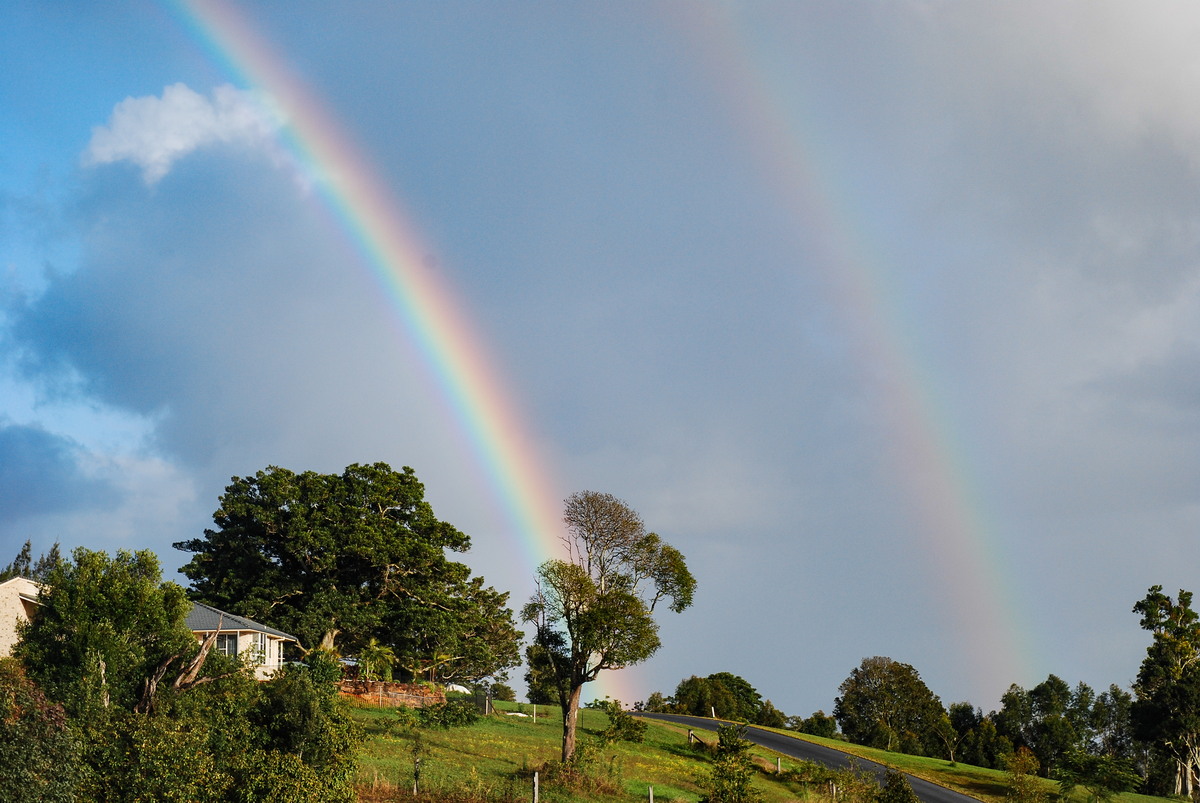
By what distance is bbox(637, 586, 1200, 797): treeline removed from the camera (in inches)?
2499

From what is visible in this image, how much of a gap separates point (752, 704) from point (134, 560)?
3566 inches

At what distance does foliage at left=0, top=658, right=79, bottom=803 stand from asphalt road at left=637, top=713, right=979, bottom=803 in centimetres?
3292

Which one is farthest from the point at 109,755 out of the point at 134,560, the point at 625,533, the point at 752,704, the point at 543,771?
the point at 752,704

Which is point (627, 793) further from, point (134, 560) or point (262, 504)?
point (262, 504)

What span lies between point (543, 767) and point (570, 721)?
6594 mm

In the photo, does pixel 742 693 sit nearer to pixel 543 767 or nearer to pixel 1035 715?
pixel 1035 715

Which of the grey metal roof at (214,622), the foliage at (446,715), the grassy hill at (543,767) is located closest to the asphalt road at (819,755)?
the grassy hill at (543,767)

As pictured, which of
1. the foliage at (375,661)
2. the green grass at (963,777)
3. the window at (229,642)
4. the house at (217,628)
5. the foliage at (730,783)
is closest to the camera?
the foliage at (730,783)

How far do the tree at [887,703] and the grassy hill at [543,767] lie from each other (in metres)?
35.5

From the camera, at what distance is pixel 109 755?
25688mm

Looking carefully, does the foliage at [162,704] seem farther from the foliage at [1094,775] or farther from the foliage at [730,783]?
the foliage at [1094,775]

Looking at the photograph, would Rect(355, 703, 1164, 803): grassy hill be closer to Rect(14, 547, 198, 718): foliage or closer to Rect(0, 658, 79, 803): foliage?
Rect(14, 547, 198, 718): foliage

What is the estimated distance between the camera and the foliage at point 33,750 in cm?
2353

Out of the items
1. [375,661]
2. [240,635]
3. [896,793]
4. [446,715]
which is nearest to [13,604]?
[446,715]
